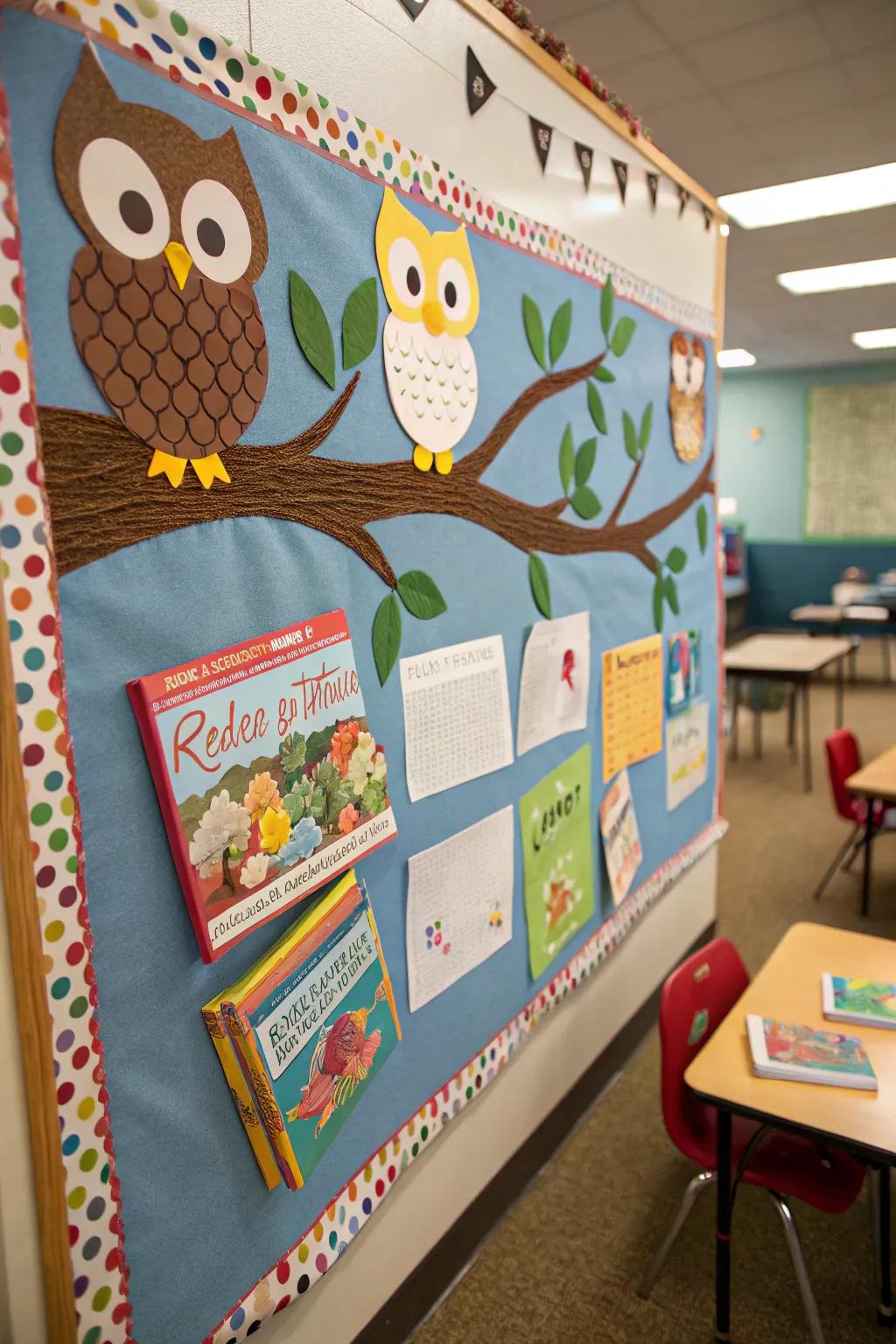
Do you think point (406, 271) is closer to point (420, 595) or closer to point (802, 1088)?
point (420, 595)

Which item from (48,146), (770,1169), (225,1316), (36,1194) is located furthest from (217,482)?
(770,1169)

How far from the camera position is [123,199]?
961 millimetres

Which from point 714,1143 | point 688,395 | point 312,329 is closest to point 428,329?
point 312,329

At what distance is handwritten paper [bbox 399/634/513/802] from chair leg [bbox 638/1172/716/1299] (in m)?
0.91

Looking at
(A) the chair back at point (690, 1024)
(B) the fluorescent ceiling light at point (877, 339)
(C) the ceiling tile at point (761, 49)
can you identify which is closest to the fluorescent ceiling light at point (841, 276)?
(B) the fluorescent ceiling light at point (877, 339)

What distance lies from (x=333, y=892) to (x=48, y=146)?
98cm

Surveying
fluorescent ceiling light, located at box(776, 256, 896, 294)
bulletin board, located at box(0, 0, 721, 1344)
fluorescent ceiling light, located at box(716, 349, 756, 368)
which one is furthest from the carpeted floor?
fluorescent ceiling light, located at box(716, 349, 756, 368)

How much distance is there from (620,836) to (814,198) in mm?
3978

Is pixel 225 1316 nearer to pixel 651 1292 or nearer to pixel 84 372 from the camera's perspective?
pixel 651 1292

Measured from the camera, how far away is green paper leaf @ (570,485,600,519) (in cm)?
200

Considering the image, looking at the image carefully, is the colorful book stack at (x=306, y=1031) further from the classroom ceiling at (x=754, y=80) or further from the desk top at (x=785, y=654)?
the desk top at (x=785, y=654)

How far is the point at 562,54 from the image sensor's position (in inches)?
71.3

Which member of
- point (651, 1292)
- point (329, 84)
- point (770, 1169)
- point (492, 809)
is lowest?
point (651, 1292)

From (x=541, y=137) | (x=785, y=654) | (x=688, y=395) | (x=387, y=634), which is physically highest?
(x=541, y=137)
